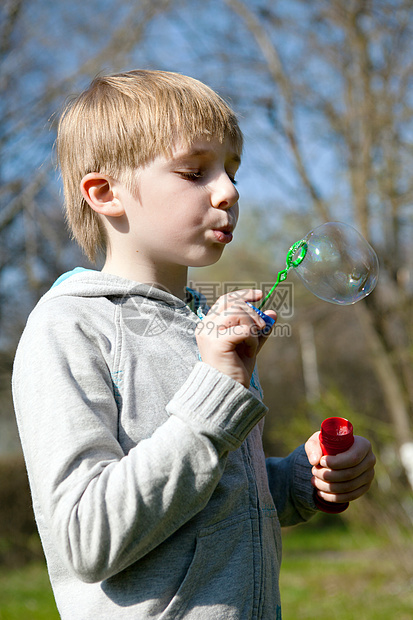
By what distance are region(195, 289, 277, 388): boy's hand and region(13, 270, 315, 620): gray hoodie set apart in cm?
3

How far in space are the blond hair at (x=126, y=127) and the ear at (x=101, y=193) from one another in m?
0.02

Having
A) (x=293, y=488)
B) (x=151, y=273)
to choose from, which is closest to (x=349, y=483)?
(x=293, y=488)

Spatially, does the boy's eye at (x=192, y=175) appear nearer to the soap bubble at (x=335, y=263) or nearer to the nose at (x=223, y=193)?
the nose at (x=223, y=193)

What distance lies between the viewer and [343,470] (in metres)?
1.32

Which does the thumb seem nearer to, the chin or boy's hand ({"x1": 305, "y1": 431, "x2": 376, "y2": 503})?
boy's hand ({"x1": 305, "y1": 431, "x2": 376, "y2": 503})

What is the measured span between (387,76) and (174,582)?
5.11 m

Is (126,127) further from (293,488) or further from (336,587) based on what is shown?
(336,587)

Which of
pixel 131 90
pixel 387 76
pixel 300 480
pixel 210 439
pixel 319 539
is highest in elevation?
pixel 131 90

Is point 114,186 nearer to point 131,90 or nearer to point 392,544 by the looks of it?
point 131,90

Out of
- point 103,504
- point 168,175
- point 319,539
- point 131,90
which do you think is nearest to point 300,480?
point 103,504

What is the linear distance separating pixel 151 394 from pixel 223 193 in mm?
428

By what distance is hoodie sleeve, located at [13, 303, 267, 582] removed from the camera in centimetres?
94

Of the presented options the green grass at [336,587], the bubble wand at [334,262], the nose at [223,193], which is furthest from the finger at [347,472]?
the green grass at [336,587]

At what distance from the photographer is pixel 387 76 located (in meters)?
5.21
